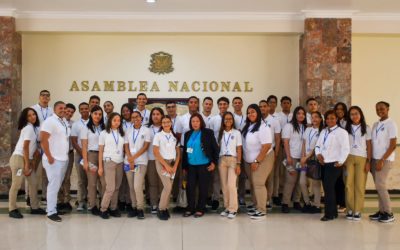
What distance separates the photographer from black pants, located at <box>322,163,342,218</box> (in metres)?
6.00

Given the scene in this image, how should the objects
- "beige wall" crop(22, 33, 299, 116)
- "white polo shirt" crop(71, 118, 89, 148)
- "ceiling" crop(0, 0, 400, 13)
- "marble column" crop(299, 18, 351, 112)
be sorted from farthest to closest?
1. "beige wall" crop(22, 33, 299, 116)
2. "marble column" crop(299, 18, 351, 112)
3. "ceiling" crop(0, 0, 400, 13)
4. "white polo shirt" crop(71, 118, 89, 148)

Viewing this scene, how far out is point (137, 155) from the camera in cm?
609

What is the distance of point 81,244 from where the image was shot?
4.84 m

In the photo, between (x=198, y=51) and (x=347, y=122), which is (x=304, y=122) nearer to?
(x=347, y=122)

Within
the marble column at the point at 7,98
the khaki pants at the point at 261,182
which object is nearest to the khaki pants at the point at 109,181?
the khaki pants at the point at 261,182

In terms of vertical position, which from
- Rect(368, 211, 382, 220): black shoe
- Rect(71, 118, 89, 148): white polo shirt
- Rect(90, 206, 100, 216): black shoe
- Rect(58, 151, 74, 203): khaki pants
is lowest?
Rect(368, 211, 382, 220): black shoe

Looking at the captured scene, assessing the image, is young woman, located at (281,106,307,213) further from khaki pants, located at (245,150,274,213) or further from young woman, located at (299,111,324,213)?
khaki pants, located at (245,150,274,213)

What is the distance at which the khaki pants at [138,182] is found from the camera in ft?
20.0

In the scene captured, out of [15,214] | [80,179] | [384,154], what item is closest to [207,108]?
[80,179]

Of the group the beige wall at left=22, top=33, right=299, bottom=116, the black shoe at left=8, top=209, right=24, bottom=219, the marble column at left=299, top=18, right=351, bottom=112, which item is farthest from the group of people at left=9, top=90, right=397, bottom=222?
the beige wall at left=22, top=33, right=299, bottom=116

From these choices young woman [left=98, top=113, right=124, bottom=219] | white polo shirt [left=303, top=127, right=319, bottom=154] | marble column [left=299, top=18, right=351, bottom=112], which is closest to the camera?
young woman [left=98, top=113, right=124, bottom=219]

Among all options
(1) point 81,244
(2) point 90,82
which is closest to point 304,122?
(1) point 81,244

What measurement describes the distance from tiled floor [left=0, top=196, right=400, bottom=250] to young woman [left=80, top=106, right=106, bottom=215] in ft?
0.99

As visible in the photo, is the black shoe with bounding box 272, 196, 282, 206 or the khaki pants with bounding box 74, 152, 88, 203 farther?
the black shoe with bounding box 272, 196, 282, 206
